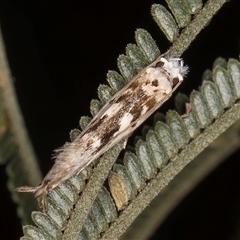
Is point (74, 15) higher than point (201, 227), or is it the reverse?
point (74, 15)

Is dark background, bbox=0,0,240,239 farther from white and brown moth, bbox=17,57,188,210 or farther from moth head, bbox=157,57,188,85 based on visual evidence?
white and brown moth, bbox=17,57,188,210

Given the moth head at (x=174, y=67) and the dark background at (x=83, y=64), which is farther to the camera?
the dark background at (x=83, y=64)

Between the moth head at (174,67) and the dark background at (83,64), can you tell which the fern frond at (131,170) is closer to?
the moth head at (174,67)

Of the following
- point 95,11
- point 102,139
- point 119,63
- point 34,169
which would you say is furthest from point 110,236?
point 95,11

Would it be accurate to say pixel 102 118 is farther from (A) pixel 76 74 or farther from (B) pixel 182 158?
(A) pixel 76 74

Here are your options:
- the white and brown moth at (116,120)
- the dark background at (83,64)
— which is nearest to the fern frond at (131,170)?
the white and brown moth at (116,120)

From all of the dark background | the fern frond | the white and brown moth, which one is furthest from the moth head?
the dark background
